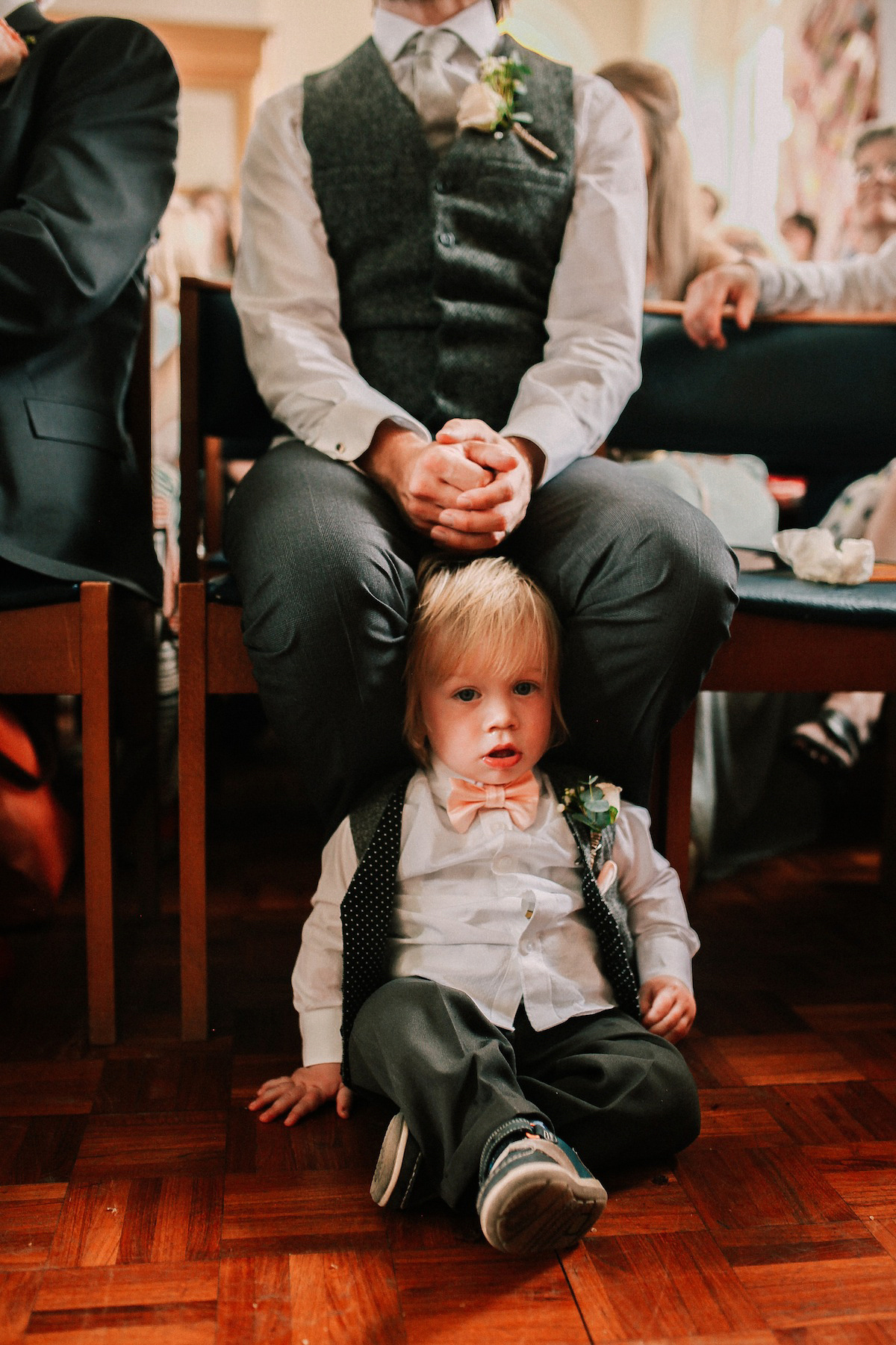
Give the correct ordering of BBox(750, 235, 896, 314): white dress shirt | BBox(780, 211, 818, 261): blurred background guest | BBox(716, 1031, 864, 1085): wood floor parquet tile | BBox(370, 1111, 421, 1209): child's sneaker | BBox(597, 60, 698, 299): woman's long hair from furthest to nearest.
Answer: BBox(780, 211, 818, 261): blurred background guest < BBox(597, 60, 698, 299): woman's long hair < BBox(750, 235, 896, 314): white dress shirt < BBox(716, 1031, 864, 1085): wood floor parquet tile < BBox(370, 1111, 421, 1209): child's sneaker

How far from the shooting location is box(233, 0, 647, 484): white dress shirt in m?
1.11

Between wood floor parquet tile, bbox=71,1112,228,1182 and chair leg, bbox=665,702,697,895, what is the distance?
507 mm

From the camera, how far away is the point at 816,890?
5.00ft

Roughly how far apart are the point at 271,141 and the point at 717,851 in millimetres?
1120

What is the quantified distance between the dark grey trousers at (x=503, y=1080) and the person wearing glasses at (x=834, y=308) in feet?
2.17

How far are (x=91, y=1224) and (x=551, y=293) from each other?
99 cm

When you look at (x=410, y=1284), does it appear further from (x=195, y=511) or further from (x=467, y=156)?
(x=467, y=156)

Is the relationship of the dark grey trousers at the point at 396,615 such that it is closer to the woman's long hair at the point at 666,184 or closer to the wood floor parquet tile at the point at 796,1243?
the wood floor parquet tile at the point at 796,1243

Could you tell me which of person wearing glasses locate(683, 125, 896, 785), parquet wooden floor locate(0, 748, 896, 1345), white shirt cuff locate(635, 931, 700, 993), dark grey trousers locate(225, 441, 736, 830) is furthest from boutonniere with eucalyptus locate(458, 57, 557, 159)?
parquet wooden floor locate(0, 748, 896, 1345)

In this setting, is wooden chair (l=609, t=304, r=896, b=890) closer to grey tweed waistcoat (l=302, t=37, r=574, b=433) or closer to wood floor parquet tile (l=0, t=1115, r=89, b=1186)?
grey tweed waistcoat (l=302, t=37, r=574, b=433)

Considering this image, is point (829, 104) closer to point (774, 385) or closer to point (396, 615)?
point (774, 385)

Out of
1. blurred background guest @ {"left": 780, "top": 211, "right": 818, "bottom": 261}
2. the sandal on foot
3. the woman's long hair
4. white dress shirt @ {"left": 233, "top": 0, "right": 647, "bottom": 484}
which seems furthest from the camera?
blurred background guest @ {"left": 780, "top": 211, "right": 818, "bottom": 261}

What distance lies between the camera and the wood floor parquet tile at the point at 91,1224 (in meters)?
0.73

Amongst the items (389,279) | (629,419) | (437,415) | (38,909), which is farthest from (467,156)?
(38,909)
